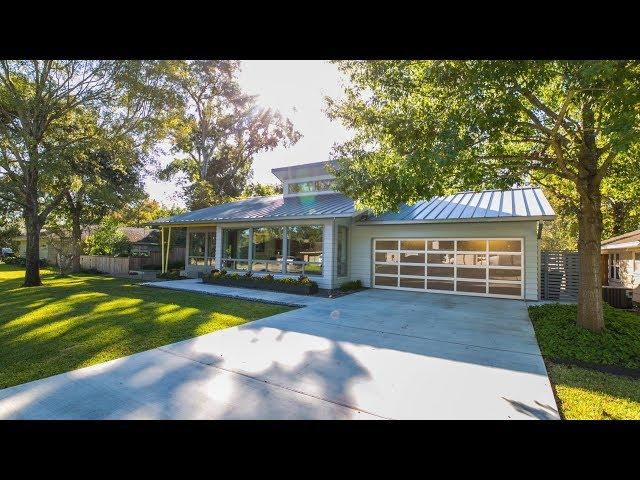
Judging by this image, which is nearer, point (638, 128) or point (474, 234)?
point (638, 128)

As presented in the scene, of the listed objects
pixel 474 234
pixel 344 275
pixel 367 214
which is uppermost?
pixel 367 214

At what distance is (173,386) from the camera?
4.10 meters

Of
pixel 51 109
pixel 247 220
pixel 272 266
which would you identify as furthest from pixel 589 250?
pixel 51 109

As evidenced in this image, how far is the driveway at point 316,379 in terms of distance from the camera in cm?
360

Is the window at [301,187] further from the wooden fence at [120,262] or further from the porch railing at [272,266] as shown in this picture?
the wooden fence at [120,262]

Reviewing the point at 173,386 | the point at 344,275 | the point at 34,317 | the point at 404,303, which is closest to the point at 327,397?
the point at 173,386

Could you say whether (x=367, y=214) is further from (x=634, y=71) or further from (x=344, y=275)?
(x=634, y=71)

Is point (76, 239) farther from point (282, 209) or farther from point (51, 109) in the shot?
point (282, 209)

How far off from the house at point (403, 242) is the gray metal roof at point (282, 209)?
0.20ft

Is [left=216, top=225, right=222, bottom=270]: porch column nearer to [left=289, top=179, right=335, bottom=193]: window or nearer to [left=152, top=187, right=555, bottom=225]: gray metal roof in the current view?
[left=152, top=187, right=555, bottom=225]: gray metal roof

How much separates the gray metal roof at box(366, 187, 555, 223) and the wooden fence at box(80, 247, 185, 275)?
14.7 meters

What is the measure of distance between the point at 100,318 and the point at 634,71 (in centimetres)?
1068

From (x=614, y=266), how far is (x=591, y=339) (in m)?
15.4

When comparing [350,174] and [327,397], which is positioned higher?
[350,174]
